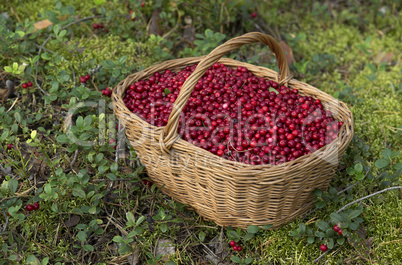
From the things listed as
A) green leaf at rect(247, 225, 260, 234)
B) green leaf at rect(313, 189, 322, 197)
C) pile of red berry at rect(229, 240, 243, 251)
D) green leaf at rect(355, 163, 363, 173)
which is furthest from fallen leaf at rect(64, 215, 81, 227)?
green leaf at rect(355, 163, 363, 173)

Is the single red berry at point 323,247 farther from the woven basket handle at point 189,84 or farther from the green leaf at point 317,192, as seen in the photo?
the woven basket handle at point 189,84

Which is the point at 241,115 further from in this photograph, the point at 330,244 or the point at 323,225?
the point at 330,244

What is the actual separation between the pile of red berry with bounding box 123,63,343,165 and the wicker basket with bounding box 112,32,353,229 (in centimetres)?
12

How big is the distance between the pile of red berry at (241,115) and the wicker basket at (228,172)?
122mm

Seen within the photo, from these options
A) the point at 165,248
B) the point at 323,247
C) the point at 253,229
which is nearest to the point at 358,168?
the point at 323,247

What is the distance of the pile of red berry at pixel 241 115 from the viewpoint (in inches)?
87.2

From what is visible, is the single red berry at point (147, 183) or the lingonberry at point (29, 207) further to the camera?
the single red berry at point (147, 183)

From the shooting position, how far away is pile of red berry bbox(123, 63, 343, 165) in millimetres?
2215

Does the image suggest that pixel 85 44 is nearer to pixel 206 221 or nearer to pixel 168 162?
pixel 168 162

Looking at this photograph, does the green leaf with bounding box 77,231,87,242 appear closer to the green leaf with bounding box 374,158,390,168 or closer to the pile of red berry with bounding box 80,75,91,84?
the pile of red berry with bounding box 80,75,91,84

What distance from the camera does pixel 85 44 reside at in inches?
136

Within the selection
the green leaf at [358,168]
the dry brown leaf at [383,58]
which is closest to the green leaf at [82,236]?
the green leaf at [358,168]

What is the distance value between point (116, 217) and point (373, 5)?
4.26 metres

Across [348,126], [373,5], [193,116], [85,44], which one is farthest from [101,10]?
[373,5]
